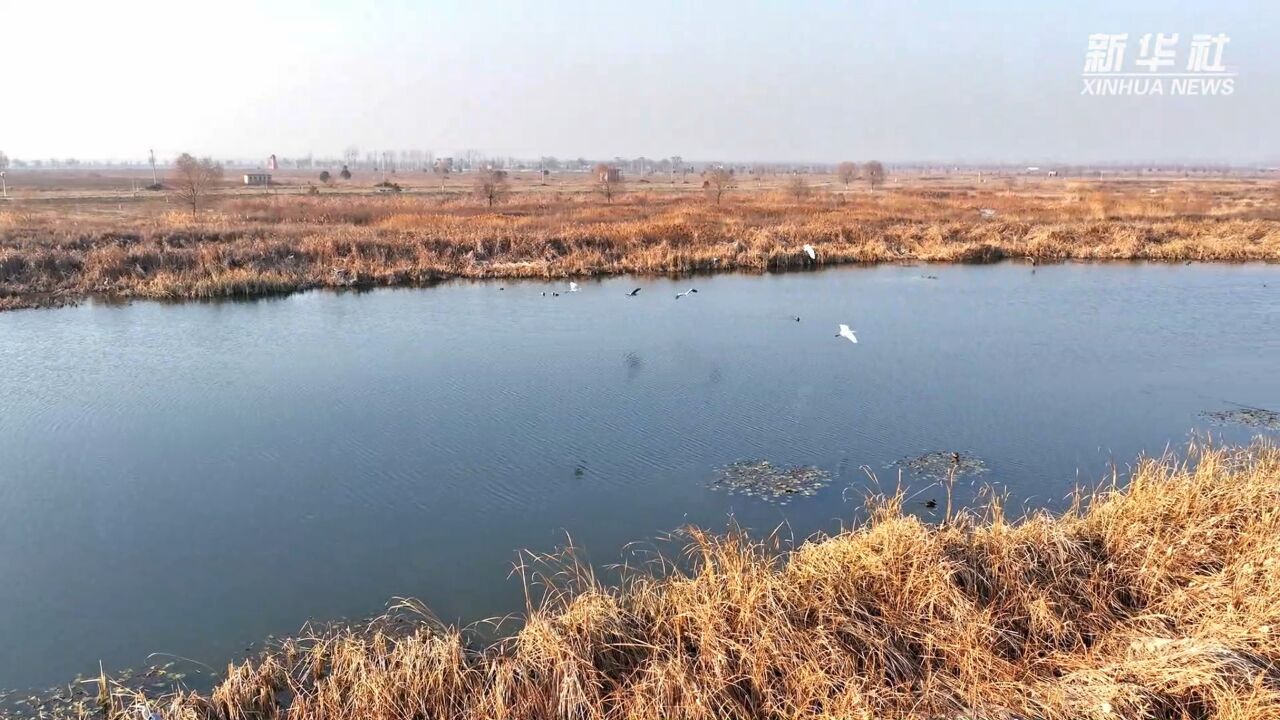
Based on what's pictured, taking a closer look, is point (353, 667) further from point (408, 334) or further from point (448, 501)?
point (408, 334)

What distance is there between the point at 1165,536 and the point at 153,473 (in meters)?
10.00

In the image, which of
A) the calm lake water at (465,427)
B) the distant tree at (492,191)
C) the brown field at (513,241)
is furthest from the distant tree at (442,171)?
the calm lake water at (465,427)

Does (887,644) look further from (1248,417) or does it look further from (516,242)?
(516,242)

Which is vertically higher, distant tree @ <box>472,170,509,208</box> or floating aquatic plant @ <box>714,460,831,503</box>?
distant tree @ <box>472,170,509,208</box>

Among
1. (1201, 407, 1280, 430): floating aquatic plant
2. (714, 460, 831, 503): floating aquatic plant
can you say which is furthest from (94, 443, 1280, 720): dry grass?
(1201, 407, 1280, 430): floating aquatic plant

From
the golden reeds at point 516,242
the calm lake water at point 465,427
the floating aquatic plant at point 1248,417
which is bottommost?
the calm lake water at point 465,427

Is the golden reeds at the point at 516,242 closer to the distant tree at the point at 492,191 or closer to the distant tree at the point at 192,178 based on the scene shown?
the distant tree at the point at 192,178

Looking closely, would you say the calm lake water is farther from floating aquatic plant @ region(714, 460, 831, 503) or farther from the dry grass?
the dry grass

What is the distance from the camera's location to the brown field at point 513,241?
62.3 feet

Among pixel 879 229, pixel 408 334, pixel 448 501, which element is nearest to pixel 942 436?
pixel 448 501

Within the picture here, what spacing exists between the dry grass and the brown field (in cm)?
1651

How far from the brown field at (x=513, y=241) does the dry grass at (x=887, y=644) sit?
54.2 ft

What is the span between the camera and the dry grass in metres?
4.18

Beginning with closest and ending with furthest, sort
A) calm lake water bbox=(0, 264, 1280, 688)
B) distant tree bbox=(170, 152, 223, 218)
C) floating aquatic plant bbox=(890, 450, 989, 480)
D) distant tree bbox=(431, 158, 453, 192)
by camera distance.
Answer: calm lake water bbox=(0, 264, 1280, 688) → floating aquatic plant bbox=(890, 450, 989, 480) → distant tree bbox=(170, 152, 223, 218) → distant tree bbox=(431, 158, 453, 192)
